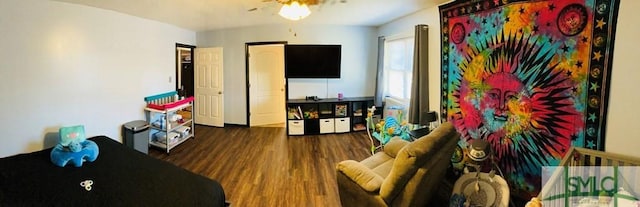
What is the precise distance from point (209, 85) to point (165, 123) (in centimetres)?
186

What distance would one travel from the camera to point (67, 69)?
3395mm

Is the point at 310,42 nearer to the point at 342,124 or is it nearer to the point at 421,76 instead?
the point at 342,124

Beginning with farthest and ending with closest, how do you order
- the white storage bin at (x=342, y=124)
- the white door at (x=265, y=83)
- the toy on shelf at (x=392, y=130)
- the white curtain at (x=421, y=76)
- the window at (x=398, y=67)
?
1. the white door at (x=265, y=83)
2. the white storage bin at (x=342, y=124)
3. the window at (x=398, y=67)
4. the toy on shelf at (x=392, y=130)
5. the white curtain at (x=421, y=76)

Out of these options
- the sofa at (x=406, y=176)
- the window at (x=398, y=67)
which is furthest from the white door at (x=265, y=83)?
the sofa at (x=406, y=176)

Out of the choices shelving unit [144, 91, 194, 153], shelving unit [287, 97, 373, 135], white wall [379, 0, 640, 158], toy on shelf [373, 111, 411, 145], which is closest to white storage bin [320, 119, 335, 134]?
shelving unit [287, 97, 373, 135]

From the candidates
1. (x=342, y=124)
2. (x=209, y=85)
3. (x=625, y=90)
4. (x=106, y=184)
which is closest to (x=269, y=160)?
(x=342, y=124)

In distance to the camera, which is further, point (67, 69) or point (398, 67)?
point (398, 67)

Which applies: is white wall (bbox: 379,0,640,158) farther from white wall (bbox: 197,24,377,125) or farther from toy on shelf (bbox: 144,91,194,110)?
toy on shelf (bbox: 144,91,194,110)

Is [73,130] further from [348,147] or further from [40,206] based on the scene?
[348,147]

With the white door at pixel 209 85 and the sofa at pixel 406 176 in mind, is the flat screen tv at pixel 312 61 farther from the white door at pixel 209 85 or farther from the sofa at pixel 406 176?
the sofa at pixel 406 176

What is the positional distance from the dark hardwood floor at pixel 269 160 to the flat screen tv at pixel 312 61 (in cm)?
119

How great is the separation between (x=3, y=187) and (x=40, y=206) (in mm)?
471

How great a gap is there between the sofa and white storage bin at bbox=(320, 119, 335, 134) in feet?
10.5

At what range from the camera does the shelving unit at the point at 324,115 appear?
5828mm
